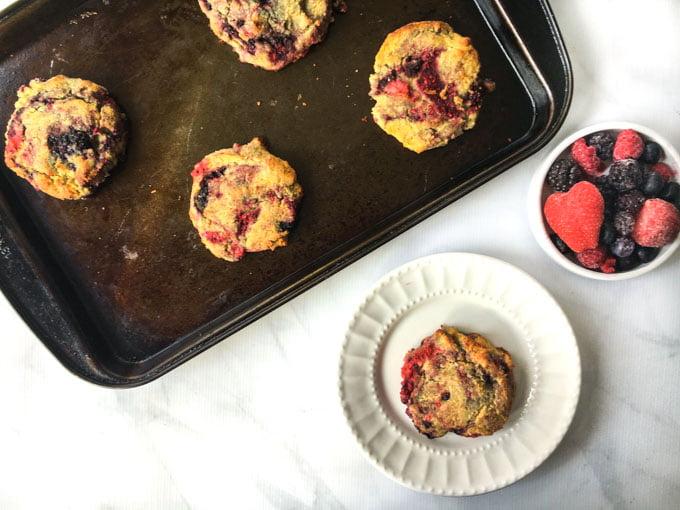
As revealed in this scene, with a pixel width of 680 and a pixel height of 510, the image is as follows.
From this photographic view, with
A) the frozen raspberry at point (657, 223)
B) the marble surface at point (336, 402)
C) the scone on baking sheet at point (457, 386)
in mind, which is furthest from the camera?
the marble surface at point (336, 402)

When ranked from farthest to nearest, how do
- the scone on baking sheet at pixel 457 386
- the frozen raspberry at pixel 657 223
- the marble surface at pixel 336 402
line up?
1. the marble surface at pixel 336 402
2. the scone on baking sheet at pixel 457 386
3. the frozen raspberry at pixel 657 223

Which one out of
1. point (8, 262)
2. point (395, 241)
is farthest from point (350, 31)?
point (8, 262)

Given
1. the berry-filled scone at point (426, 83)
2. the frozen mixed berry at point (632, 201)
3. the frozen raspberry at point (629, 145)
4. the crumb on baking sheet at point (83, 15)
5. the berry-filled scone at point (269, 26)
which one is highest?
the crumb on baking sheet at point (83, 15)

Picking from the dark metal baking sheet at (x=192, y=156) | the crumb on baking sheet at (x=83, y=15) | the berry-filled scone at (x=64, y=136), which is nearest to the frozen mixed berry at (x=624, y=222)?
the dark metal baking sheet at (x=192, y=156)

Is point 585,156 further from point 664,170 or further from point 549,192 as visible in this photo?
point 664,170

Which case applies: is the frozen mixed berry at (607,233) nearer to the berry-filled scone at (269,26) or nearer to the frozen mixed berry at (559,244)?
the frozen mixed berry at (559,244)

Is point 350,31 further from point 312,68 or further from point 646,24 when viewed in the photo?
point 646,24

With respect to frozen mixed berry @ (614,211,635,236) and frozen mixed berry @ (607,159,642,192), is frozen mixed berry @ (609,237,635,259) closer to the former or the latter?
frozen mixed berry @ (614,211,635,236)
